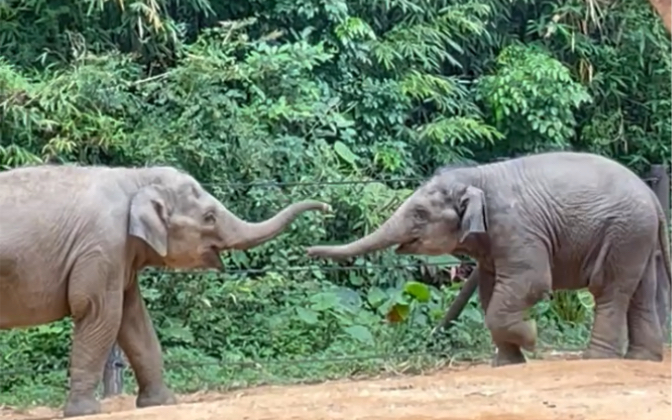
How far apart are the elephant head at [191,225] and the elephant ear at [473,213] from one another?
4.21 ft

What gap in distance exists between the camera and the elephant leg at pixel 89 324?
6941 mm

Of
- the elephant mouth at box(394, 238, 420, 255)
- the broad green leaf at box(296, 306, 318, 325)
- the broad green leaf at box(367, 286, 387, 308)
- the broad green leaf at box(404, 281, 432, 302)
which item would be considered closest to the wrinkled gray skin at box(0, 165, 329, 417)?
the elephant mouth at box(394, 238, 420, 255)

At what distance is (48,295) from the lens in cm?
697

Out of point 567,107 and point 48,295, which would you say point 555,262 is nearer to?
point 48,295

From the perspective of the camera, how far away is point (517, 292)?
26.5 feet

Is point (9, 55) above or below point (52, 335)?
above

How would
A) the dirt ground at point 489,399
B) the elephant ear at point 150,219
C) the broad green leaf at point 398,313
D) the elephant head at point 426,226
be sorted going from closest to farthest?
the dirt ground at point 489,399, the elephant ear at point 150,219, the elephant head at point 426,226, the broad green leaf at point 398,313

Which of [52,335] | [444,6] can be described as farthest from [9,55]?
[444,6]

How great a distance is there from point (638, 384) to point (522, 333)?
5.41 ft

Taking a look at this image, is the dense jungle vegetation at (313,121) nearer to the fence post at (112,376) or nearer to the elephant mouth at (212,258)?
the fence post at (112,376)

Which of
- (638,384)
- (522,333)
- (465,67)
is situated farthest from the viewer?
(465,67)

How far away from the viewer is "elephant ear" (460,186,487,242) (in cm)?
819

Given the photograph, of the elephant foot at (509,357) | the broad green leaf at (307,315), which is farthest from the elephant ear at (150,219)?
the broad green leaf at (307,315)

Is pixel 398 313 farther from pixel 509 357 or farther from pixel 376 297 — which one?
pixel 509 357
